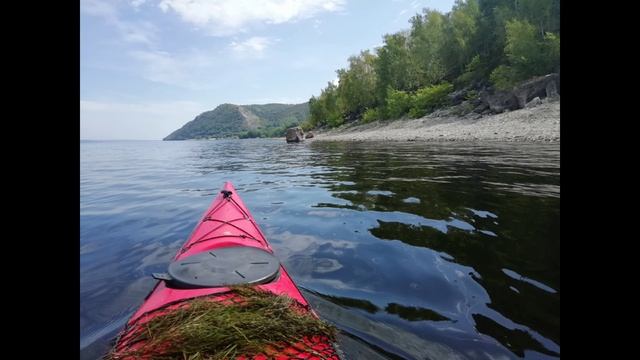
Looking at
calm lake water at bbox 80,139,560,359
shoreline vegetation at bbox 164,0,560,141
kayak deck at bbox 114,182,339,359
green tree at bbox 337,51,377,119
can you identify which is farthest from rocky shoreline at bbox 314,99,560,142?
green tree at bbox 337,51,377,119

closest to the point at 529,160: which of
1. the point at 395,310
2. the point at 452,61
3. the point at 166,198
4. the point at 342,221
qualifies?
the point at 342,221

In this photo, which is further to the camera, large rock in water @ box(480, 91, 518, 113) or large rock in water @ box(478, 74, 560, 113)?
large rock in water @ box(480, 91, 518, 113)

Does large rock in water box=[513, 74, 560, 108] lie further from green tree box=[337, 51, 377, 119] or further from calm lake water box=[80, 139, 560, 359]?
green tree box=[337, 51, 377, 119]

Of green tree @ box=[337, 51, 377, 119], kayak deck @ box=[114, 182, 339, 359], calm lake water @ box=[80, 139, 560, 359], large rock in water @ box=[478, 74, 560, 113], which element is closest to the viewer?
kayak deck @ box=[114, 182, 339, 359]

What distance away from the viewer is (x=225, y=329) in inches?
105

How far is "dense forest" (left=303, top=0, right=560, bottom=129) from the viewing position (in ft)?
138

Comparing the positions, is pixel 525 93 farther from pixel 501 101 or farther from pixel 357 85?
pixel 357 85

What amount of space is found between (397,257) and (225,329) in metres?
4.14

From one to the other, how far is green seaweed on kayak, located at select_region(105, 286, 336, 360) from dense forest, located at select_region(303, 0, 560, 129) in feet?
155

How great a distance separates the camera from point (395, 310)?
452 cm

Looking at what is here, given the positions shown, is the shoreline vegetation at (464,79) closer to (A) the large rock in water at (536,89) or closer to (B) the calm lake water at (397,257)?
(A) the large rock in water at (536,89)

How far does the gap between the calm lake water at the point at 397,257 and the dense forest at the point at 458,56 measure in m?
37.0

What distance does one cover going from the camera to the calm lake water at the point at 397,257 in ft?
13.1
